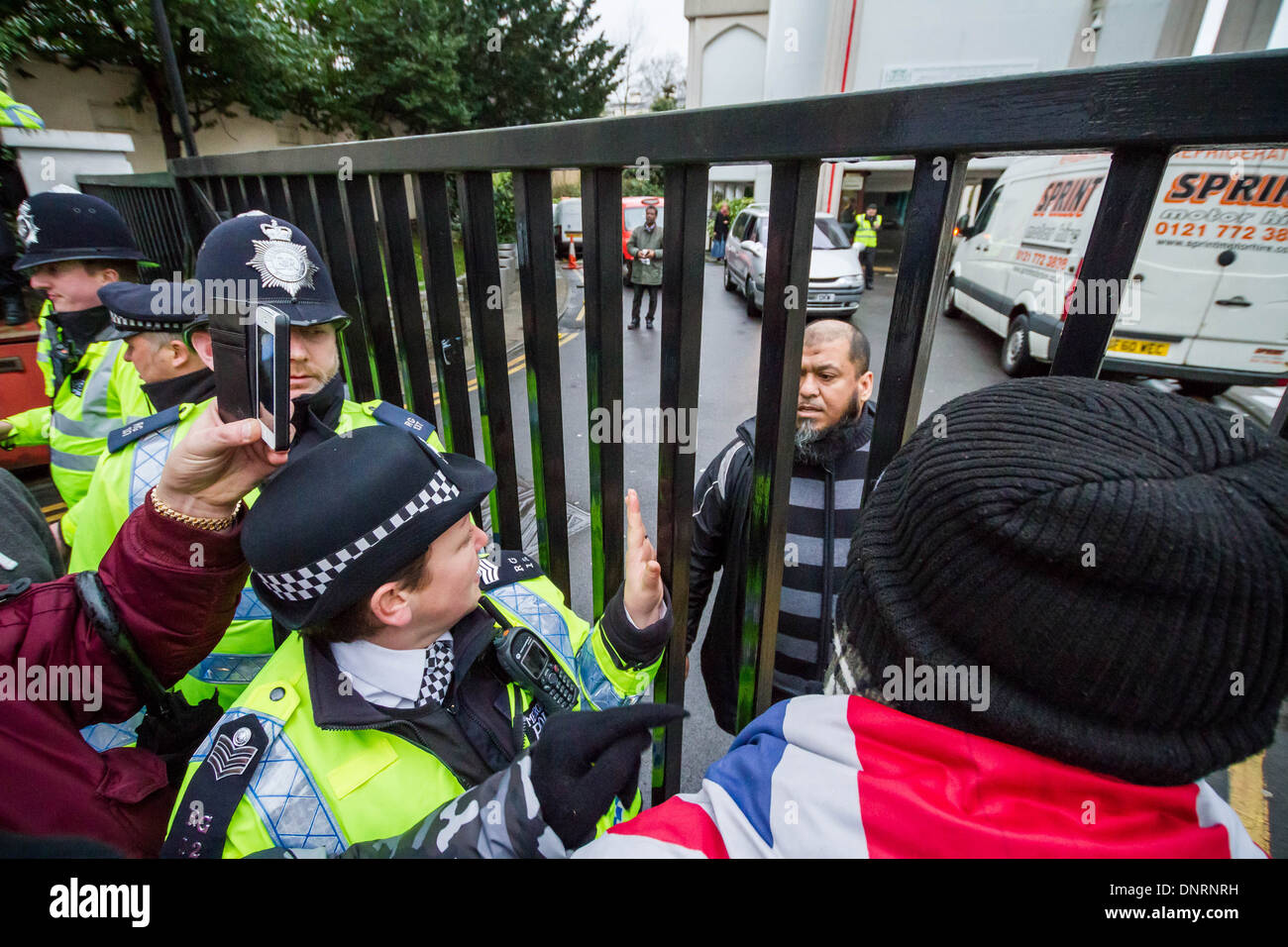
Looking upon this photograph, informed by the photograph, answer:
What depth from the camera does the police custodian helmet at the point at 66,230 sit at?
2502 millimetres

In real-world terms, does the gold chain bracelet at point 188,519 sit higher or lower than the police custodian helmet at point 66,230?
lower

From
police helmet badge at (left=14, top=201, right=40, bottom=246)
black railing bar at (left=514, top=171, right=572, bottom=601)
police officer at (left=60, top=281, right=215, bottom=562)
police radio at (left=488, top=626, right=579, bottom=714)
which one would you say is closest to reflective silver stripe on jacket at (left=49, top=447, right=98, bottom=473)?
police officer at (left=60, top=281, right=215, bottom=562)

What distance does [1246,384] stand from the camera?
574 cm

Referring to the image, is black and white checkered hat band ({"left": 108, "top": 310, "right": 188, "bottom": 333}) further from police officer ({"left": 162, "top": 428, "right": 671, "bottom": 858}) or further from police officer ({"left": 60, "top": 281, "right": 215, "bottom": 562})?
police officer ({"left": 162, "top": 428, "right": 671, "bottom": 858})

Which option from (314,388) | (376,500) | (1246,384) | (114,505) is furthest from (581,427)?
(1246,384)

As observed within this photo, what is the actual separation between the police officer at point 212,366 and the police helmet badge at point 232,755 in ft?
1.72

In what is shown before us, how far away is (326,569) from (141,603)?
0.45 metres

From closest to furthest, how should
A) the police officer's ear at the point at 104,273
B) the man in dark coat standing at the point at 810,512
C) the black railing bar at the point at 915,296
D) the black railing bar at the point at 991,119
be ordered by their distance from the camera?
the black railing bar at the point at 991,119 → the black railing bar at the point at 915,296 → the man in dark coat standing at the point at 810,512 → the police officer's ear at the point at 104,273

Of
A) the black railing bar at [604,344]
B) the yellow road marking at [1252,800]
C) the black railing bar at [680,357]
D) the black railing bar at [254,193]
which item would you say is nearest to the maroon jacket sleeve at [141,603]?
the black railing bar at [604,344]

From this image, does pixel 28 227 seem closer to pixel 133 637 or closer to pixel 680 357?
pixel 133 637
